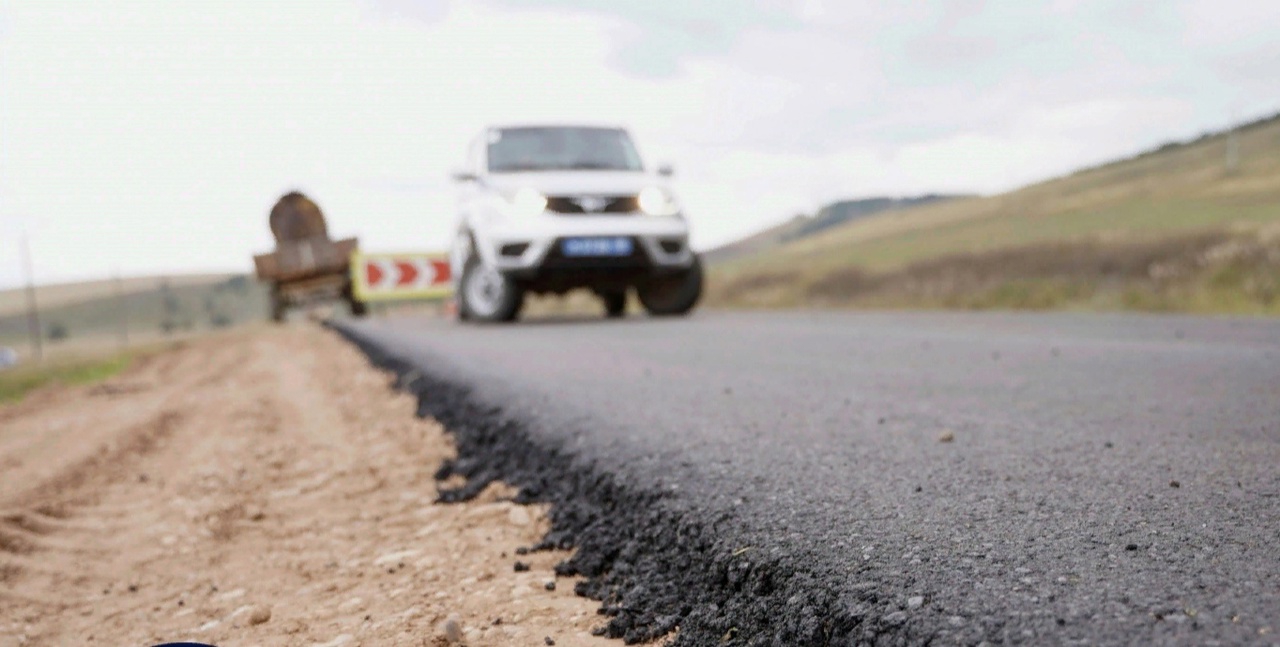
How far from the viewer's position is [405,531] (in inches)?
122

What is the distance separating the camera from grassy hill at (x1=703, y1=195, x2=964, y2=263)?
336ft

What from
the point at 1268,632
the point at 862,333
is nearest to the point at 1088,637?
the point at 1268,632

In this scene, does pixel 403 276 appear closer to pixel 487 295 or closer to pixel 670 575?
pixel 487 295

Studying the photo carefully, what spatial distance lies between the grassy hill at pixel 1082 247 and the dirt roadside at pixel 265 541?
351 inches

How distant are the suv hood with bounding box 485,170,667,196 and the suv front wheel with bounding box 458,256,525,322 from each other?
0.93 meters

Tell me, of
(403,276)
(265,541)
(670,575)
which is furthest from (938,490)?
(403,276)

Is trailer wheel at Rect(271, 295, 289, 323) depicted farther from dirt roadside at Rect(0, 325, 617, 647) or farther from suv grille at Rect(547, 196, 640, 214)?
dirt roadside at Rect(0, 325, 617, 647)

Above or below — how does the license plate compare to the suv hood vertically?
below

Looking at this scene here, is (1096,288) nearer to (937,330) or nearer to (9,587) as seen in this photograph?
(937,330)

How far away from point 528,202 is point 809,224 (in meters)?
119

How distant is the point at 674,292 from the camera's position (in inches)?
446

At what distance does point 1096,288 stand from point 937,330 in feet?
22.1

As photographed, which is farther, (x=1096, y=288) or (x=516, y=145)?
(x=1096, y=288)

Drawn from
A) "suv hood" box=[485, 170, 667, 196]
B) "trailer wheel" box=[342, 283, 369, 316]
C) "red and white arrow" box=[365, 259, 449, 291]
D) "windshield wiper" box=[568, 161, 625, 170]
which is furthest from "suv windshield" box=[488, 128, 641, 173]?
"trailer wheel" box=[342, 283, 369, 316]
